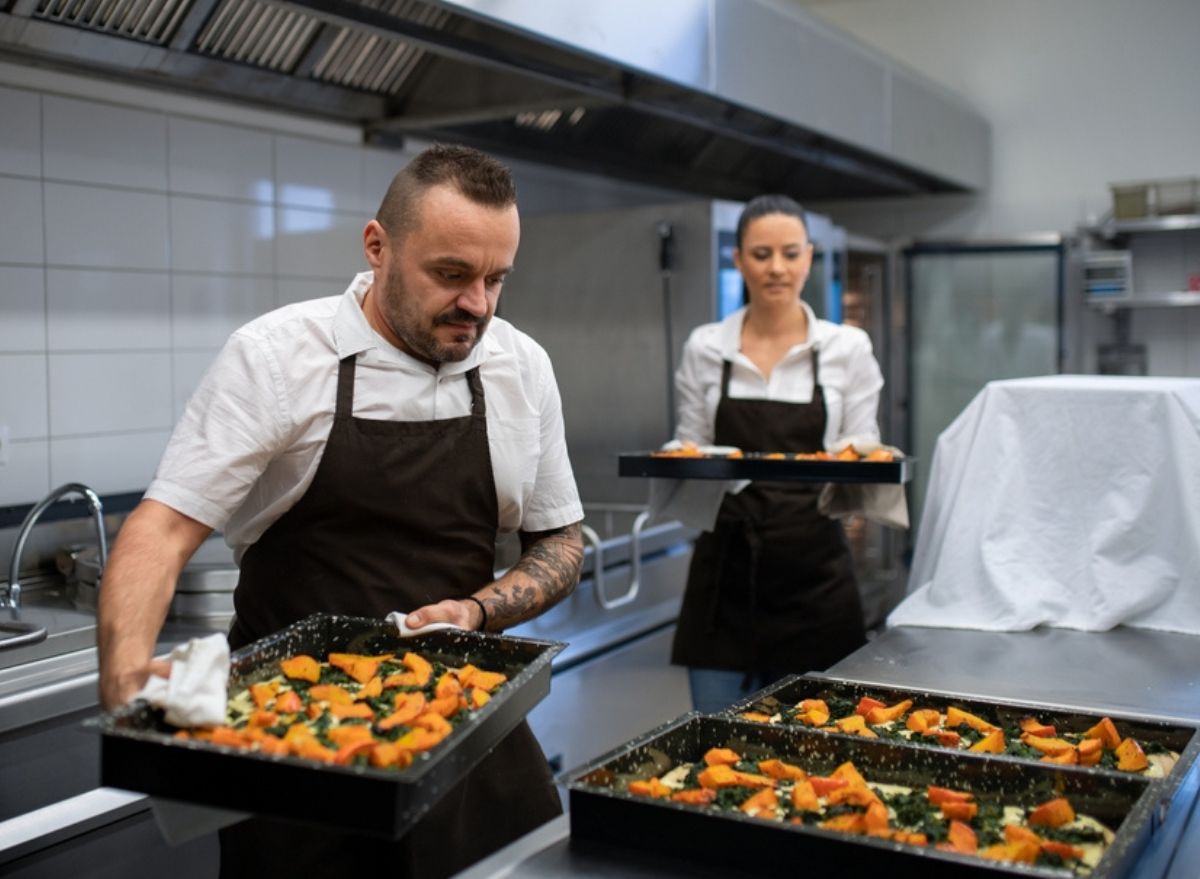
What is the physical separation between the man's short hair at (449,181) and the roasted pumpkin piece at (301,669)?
587 millimetres

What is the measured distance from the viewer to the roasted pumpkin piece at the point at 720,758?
146 cm

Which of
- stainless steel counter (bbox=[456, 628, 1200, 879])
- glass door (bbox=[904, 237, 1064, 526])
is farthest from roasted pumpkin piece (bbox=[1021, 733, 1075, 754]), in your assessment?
glass door (bbox=[904, 237, 1064, 526])

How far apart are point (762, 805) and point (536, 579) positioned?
687mm

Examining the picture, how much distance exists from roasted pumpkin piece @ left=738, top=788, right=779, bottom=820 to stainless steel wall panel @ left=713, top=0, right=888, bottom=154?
266cm

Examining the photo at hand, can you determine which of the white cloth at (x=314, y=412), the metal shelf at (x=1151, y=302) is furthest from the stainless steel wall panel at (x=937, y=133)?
the white cloth at (x=314, y=412)

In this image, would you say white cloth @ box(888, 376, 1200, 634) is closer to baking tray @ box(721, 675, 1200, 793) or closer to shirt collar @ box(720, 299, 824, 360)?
baking tray @ box(721, 675, 1200, 793)

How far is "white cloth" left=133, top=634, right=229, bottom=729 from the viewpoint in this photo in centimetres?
124

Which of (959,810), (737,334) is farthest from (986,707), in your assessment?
(737,334)

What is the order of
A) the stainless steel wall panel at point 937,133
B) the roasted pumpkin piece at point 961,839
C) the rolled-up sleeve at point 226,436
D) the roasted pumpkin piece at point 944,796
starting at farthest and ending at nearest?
1. the stainless steel wall panel at point 937,133
2. the rolled-up sleeve at point 226,436
3. the roasted pumpkin piece at point 944,796
4. the roasted pumpkin piece at point 961,839

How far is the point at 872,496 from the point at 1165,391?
0.81m

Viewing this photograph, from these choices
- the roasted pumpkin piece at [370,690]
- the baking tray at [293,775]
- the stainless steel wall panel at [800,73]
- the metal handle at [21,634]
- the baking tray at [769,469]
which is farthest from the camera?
the stainless steel wall panel at [800,73]

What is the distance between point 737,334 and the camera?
329 centimetres

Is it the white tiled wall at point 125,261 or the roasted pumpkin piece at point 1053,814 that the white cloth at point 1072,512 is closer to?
the roasted pumpkin piece at point 1053,814

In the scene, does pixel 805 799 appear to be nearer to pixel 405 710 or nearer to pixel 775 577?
pixel 405 710
